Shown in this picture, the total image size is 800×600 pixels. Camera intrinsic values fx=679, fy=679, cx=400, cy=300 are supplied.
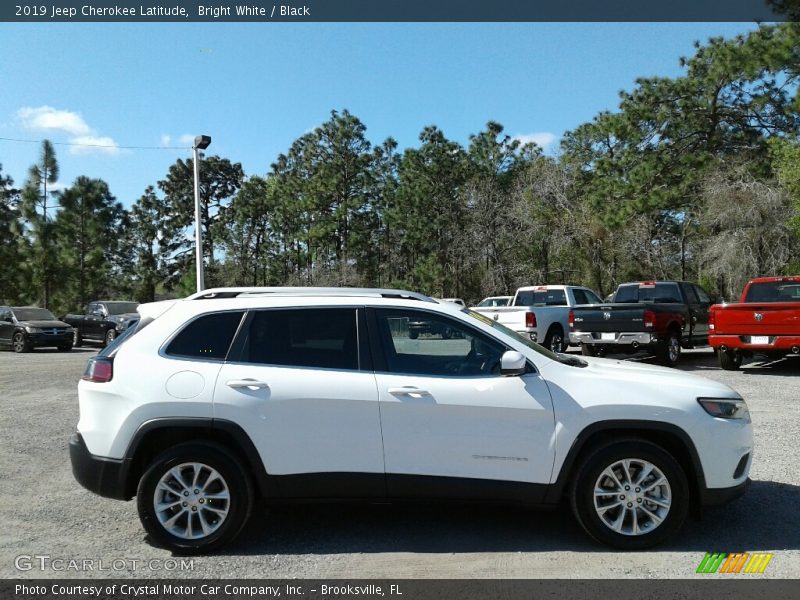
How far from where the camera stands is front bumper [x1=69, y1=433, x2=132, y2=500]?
4512mm

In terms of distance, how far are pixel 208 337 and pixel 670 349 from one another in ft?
41.1

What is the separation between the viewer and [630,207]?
2852 cm

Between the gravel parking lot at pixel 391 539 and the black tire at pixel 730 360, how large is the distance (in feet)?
25.9

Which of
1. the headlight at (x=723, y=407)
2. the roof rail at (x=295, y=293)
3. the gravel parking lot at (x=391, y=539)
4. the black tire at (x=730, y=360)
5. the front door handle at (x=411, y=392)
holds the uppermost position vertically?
the roof rail at (x=295, y=293)

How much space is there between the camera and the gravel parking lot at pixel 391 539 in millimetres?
4199

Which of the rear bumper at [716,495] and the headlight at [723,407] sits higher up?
the headlight at [723,407]

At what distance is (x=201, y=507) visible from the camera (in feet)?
14.6

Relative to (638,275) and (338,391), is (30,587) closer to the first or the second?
(338,391)

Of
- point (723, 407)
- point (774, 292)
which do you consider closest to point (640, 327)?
point (774, 292)

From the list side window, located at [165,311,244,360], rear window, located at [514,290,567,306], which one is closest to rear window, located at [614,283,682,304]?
rear window, located at [514,290,567,306]

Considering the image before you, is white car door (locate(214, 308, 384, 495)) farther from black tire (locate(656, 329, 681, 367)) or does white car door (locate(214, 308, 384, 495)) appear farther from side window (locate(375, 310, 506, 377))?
black tire (locate(656, 329, 681, 367))

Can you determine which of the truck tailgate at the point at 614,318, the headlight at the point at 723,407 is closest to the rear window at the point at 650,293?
the truck tailgate at the point at 614,318

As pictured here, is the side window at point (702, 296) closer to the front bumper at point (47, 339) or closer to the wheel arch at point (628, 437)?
the wheel arch at point (628, 437)

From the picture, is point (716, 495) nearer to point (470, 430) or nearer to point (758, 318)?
point (470, 430)
